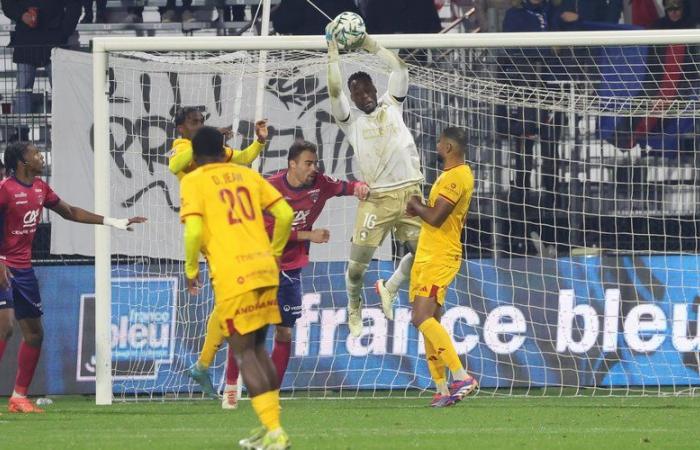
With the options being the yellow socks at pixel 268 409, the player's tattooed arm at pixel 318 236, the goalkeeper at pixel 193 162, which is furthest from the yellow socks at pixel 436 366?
the yellow socks at pixel 268 409

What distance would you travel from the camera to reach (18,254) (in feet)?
40.4

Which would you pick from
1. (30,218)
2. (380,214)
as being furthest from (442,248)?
(30,218)

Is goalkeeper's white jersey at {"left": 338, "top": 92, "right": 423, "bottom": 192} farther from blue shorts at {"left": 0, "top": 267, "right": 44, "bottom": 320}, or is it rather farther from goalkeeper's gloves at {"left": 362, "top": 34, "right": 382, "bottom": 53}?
blue shorts at {"left": 0, "top": 267, "right": 44, "bottom": 320}

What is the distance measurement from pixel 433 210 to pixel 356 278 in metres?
1.53

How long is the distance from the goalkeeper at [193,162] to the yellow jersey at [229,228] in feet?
8.80

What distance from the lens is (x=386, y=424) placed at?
10383 millimetres

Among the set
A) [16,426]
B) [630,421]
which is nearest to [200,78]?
[16,426]

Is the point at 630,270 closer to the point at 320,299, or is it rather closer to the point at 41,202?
the point at 320,299

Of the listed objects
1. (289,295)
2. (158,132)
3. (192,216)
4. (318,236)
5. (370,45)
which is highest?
(370,45)

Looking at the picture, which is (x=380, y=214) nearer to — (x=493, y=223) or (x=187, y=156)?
(x=187, y=156)

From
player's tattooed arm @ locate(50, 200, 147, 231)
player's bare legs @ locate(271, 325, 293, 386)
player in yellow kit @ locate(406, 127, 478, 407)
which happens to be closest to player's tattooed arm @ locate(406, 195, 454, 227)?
player in yellow kit @ locate(406, 127, 478, 407)

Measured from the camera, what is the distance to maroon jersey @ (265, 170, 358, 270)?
1229cm

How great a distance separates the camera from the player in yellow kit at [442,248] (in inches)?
452

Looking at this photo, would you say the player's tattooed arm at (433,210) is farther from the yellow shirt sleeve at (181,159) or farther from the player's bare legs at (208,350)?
the player's bare legs at (208,350)
